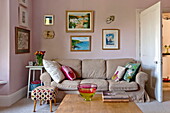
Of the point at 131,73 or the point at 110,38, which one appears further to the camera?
the point at 110,38

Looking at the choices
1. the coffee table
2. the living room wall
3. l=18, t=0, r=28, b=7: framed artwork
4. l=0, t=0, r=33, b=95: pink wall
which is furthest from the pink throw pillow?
l=18, t=0, r=28, b=7: framed artwork

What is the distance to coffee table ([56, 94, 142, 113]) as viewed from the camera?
2.21m

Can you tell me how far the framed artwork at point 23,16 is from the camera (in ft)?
14.4

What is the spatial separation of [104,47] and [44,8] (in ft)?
6.07

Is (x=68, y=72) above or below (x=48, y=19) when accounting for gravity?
below

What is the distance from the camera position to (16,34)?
4.19 meters

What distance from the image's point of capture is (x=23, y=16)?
4551mm

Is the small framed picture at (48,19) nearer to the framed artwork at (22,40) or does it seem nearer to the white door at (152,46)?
the framed artwork at (22,40)

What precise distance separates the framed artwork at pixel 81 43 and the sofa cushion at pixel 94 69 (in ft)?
1.55

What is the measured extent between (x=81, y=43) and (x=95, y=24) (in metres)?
0.60

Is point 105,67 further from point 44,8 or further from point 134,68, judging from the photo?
point 44,8

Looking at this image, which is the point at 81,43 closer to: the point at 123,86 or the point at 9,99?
the point at 123,86

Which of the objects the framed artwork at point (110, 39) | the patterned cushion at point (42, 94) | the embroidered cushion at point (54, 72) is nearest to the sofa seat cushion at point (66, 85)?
the embroidered cushion at point (54, 72)

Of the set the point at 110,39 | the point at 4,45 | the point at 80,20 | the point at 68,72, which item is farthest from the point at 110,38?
the point at 4,45
